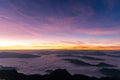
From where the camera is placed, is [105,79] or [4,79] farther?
[105,79]

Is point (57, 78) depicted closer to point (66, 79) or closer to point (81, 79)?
point (66, 79)

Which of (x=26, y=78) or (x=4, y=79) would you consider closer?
(x=4, y=79)

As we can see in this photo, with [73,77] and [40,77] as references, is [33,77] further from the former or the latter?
[73,77]

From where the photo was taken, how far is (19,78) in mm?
63188

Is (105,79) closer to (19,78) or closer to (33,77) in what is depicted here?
(33,77)

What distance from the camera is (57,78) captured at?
64.3 m

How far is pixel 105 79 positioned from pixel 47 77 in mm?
19701

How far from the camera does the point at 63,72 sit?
6706cm

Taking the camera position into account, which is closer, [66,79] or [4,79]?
[4,79]

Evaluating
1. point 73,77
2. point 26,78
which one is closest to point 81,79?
point 73,77

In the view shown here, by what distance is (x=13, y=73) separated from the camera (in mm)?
66000

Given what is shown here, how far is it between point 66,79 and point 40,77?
8.79 m

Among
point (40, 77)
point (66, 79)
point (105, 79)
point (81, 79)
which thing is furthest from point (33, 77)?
point (105, 79)

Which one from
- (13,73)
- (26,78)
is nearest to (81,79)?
(26,78)
